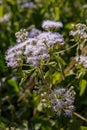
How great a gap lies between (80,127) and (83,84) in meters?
0.22

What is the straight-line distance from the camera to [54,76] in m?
2.46

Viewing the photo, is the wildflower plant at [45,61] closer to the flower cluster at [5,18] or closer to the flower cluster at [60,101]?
the flower cluster at [60,101]

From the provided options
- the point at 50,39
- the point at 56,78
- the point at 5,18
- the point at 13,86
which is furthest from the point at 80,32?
the point at 5,18

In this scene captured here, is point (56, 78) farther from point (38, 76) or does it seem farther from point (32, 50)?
point (32, 50)

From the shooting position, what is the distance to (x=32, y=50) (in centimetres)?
192

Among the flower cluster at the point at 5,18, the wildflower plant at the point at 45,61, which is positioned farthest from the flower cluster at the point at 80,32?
the flower cluster at the point at 5,18

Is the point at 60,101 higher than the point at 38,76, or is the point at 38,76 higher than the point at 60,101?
the point at 38,76

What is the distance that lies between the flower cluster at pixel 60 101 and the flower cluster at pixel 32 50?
185 mm

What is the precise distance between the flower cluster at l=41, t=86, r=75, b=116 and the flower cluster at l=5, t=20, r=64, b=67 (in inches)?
7.3

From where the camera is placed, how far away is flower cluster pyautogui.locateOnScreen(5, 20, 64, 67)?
6.20 ft

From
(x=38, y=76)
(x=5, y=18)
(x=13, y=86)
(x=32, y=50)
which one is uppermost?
(x=5, y=18)

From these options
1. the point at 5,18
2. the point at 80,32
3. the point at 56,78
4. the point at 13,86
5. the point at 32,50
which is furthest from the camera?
the point at 5,18

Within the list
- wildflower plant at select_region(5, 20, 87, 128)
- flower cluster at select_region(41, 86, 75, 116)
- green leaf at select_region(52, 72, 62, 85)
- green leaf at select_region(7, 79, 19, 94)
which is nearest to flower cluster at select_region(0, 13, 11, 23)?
green leaf at select_region(7, 79, 19, 94)

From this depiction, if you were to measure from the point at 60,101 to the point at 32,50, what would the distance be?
26 cm
